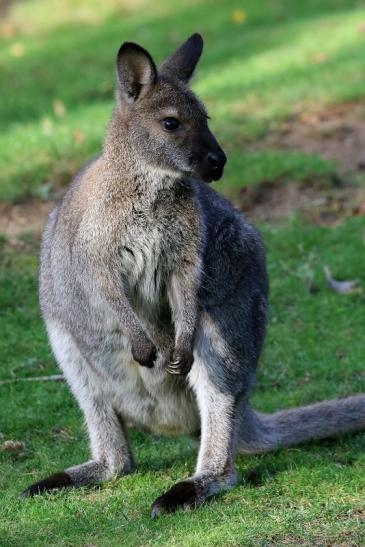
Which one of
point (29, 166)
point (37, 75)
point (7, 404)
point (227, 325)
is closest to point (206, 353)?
point (227, 325)

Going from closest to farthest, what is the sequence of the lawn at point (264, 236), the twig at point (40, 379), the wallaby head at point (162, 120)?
1. the lawn at point (264, 236)
2. the wallaby head at point (162, 120)
3. the twig at point (40, 379)

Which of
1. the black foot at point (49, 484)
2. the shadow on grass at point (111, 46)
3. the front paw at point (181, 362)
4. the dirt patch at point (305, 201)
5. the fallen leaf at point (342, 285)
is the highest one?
the shadow on grass at point (111, 46)

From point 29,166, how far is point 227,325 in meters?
4.27

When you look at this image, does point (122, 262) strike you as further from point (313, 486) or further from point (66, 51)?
point (66, 51)

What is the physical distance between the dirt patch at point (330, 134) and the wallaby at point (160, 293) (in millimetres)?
3535

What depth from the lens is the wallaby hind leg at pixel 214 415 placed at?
4766 millimetres

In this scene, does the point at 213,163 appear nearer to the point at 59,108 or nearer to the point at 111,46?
the point at 59,108

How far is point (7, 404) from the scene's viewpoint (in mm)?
5930

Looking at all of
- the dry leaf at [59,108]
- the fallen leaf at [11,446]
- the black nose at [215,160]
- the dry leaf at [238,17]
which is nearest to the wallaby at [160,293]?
the black nose at [215,160]

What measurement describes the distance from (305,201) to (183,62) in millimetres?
3243

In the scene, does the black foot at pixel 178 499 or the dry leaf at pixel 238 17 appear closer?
the black foot at pixel 178 499

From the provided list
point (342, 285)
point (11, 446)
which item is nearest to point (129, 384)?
point (11, 446)

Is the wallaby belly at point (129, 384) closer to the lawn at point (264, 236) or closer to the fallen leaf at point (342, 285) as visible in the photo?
the lawn at point (264, 236)

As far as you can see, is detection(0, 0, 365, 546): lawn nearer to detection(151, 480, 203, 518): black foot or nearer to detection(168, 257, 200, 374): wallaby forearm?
detection(151, 480, 203, 518): black foot
